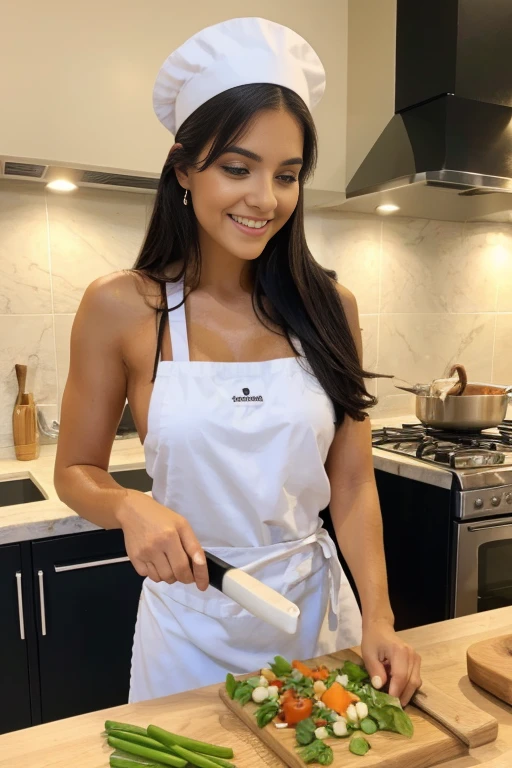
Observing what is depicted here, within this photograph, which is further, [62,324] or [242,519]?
[62,324]

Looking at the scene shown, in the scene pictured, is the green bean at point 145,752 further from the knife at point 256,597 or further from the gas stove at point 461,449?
the gas stove at point 461,449

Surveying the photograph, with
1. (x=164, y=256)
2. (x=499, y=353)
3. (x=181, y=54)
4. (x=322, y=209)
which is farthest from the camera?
(x=499, y=353)

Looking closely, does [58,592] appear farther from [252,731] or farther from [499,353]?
[499,353]

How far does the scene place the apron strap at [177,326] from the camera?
1.00m

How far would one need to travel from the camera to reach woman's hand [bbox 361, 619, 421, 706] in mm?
762

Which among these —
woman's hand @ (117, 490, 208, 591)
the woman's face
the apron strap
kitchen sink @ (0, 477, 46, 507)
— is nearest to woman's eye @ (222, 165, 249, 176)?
the woman's face

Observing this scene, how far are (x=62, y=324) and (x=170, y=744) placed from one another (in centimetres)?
150

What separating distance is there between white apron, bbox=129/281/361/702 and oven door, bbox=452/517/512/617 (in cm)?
82

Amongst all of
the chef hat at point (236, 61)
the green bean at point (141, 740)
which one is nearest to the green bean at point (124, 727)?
the green bean at point (141, 740)

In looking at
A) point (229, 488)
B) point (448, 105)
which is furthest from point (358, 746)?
point (448, 105)

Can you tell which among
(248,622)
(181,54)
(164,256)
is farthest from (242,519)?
(181,54)

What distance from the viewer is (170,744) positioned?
0.67 meters

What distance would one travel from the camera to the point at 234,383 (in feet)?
3.24

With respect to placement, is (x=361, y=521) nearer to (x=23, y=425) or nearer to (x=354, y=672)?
(x=354, y=672)
